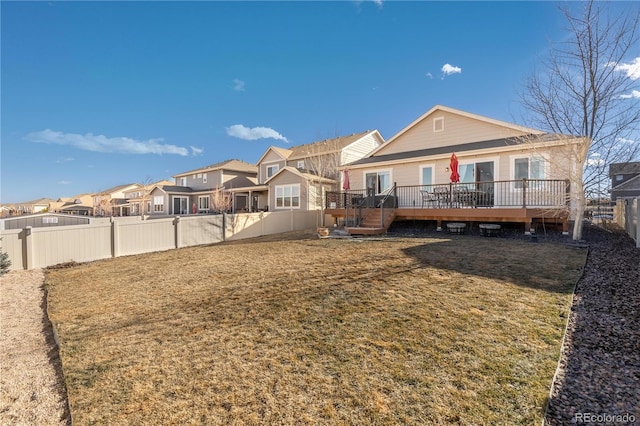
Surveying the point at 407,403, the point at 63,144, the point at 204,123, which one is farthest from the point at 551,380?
the point at 63,144

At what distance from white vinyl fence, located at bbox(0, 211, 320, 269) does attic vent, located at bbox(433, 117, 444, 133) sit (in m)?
11.2

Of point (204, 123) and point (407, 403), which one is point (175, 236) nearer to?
point (407, 403)

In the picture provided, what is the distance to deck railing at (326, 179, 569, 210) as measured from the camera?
10.5 metres

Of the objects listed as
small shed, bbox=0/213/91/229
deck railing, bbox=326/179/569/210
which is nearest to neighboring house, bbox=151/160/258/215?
small shed, bbox=0/213/91/229

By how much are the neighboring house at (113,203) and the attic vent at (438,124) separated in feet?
141

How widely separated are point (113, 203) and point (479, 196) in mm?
49938

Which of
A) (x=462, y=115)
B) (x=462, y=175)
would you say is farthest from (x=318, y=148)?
(x=462, y=175)

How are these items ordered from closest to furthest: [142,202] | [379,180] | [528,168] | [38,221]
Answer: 1. [528,168]
2. [38,221]
3. [379,180]
4. [142,202]

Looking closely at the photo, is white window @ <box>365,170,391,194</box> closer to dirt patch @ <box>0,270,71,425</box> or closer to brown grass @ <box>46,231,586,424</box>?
brown grass @ <box>46,231,586,424</box>

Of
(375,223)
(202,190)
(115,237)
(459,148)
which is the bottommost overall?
(115,237)

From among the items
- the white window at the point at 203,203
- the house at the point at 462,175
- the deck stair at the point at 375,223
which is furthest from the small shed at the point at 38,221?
the white window at the point at 203,203

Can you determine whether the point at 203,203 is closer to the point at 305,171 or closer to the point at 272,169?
the point at 272,169

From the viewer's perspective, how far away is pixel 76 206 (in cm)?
5119

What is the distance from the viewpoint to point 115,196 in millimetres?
51750
